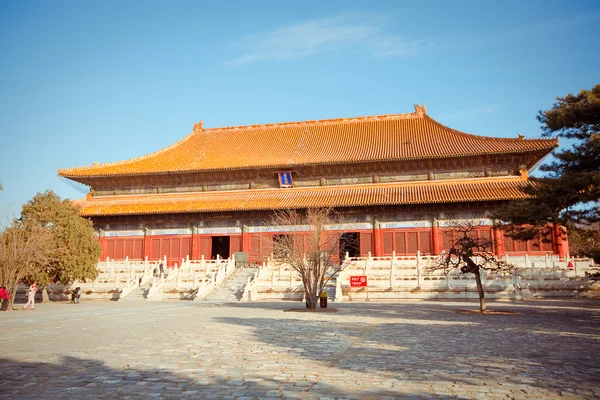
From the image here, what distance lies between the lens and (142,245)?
105ft

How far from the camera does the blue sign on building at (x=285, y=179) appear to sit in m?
32.3

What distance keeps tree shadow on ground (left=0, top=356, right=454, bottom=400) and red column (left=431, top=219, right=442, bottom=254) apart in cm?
2389

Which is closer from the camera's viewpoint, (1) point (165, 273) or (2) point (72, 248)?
(2) point (72, 248)

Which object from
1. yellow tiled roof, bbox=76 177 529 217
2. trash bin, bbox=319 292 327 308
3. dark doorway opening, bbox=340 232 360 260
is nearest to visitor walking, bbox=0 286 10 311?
trash bin, bbox=319 292 327 308

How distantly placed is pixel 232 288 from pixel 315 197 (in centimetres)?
907

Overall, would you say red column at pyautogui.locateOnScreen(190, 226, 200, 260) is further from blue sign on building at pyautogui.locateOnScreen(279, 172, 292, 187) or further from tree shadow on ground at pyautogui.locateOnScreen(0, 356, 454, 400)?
tree shadow on ground at pyautogui.locateOnScreen(0, 356, 454, 400)

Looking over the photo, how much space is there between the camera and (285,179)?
32.4 metres

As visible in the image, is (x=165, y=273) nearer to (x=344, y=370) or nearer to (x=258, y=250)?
(x=258, y=250)

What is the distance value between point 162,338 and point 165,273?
17192mm

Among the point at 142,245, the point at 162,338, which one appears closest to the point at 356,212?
the point at 142,245

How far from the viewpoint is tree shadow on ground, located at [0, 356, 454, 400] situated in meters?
5.05

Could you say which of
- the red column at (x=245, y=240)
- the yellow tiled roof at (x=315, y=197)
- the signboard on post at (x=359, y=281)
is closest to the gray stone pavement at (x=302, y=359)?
the signboard on post at (x=359, y=281)

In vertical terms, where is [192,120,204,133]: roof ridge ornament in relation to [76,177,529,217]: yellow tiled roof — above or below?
above

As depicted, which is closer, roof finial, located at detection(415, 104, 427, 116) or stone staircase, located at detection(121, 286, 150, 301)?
stone staircase, located at detection(121, 286, 150, 301)
